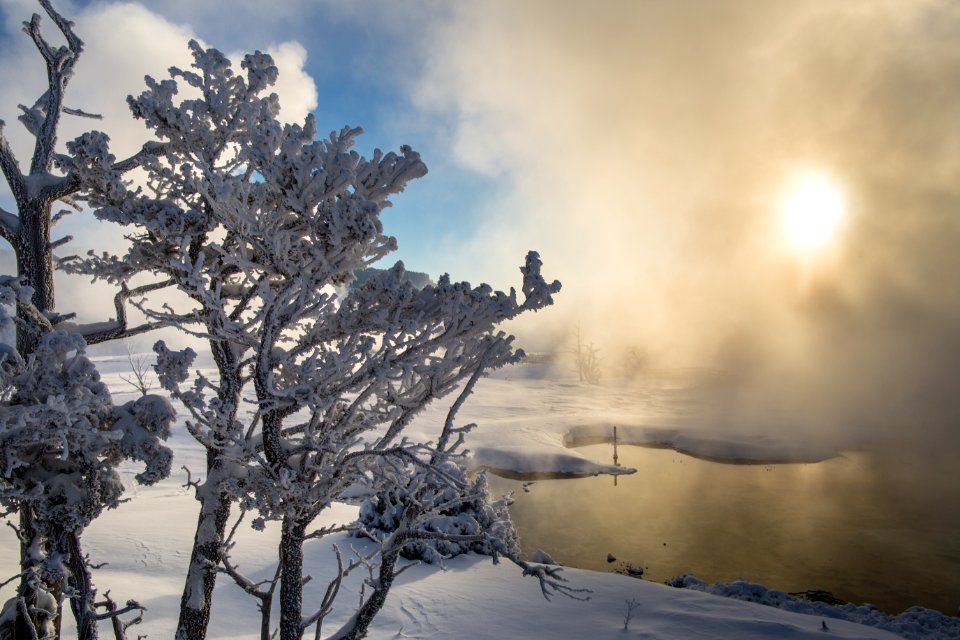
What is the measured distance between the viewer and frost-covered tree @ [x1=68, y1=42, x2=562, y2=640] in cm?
353

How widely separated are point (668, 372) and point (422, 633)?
3067 inches

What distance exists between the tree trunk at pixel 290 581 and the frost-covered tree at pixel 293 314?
1 centimetres

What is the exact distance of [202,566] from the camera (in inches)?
187

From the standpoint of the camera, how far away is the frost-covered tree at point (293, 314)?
139 inches

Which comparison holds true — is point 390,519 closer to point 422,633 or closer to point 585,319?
point 422,633

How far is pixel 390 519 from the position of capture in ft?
40.5

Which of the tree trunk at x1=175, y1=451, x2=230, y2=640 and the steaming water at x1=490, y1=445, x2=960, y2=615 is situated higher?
the tree trunk at x1=175, y1=451, x2=230, y2=640

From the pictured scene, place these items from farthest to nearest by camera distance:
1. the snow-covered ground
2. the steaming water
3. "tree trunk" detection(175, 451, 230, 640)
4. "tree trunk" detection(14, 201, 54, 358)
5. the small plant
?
the steaming water, the snow-covered ground, the small plant, "tree trunk" detection(14, 201, 54, 358), "tree trunk" detection(175, 451, 230, 640)

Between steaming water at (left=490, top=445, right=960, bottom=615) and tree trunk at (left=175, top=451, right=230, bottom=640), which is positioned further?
steaming water at (left=490, top=445, right=960, bottom=615)

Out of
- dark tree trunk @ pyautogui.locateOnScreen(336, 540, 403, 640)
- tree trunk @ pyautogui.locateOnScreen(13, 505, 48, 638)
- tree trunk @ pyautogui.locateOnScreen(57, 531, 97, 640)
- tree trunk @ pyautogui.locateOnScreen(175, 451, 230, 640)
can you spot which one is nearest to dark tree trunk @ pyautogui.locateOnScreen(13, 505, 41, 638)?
tree trunk @ pyautogui.locateOnScreen(13, 505, 48, 638)

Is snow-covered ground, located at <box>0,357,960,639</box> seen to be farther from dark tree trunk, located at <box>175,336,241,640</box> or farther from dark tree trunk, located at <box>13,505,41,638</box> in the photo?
dark tree trunk, located at <box>13,505,41,638</box>

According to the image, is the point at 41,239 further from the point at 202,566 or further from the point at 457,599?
the point at 457,599

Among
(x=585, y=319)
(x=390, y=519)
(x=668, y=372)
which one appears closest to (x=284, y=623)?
(x=390, y=519)

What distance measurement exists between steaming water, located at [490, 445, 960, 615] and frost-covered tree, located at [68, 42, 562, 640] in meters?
12.2
